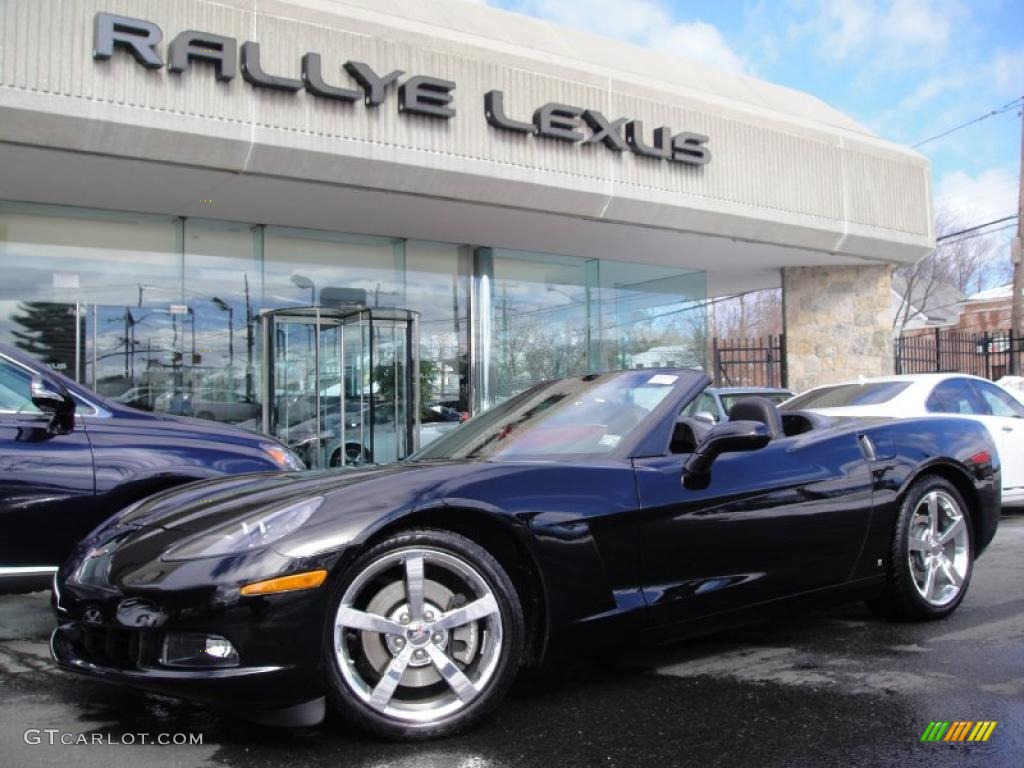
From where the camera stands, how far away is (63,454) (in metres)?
5.08

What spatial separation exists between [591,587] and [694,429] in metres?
0.97

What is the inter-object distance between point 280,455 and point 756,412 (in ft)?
9.42

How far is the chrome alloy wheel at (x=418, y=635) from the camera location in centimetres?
313

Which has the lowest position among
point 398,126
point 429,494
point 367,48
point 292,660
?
point 292,660

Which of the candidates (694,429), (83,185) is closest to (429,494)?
(694,429)

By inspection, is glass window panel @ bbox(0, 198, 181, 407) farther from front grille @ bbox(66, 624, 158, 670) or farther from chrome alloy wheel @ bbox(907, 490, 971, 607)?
chrome alloy wheel @ bbox(907, 490, 971, 607)

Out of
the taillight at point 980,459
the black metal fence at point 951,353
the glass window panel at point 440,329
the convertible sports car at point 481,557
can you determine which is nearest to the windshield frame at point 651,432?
the convertible sports car at point 481,557

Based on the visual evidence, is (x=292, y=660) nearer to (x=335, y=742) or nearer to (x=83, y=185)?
(x=335, y=742)

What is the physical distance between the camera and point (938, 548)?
482 centimetres

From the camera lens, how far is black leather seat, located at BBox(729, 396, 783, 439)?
434 centimetres

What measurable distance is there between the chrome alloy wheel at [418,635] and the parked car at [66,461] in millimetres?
2476

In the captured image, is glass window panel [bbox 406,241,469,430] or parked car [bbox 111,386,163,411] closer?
parked car [bbox 111,386,163,411]

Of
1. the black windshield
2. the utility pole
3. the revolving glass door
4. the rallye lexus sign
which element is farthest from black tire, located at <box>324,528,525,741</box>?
the utility pole

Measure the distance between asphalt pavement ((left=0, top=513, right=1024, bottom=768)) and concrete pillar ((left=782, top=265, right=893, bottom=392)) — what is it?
37.5 feet
